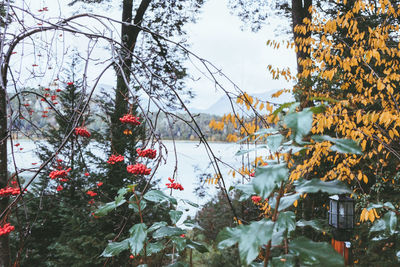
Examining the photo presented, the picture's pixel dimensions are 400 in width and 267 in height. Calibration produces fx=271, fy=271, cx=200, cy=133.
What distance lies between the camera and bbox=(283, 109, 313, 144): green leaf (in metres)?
0.45

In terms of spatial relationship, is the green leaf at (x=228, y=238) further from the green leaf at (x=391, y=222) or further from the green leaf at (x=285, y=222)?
the green leaf at (x=391, y=222)

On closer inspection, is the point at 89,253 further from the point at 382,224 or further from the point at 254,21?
the point at 254,21

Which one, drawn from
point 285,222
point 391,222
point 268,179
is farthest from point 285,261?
point 391,222

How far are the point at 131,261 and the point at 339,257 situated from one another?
2.94m

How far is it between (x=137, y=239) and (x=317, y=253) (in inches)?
15.1

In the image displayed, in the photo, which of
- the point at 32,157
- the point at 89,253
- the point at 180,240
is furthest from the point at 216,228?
the point at 180,240

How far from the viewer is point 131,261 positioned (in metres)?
2.96

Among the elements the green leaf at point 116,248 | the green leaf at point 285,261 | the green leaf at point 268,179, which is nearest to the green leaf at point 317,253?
the green leaf at point 285,261

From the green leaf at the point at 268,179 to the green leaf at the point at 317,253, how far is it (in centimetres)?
14

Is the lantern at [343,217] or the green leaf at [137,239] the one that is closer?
the green leaf at [137,239]

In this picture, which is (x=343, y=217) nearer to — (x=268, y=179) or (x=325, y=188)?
(x=325, y=188)

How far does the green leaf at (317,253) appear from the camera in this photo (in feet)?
1.50

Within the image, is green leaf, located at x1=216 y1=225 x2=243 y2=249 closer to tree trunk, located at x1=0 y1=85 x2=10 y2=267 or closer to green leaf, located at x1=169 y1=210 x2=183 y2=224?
green leaf, located at x1=169 y1=210 x2=183 y2=224

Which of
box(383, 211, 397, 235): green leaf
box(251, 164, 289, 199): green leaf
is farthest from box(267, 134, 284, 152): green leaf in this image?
box(383, 211, 397, 235): green leaf
